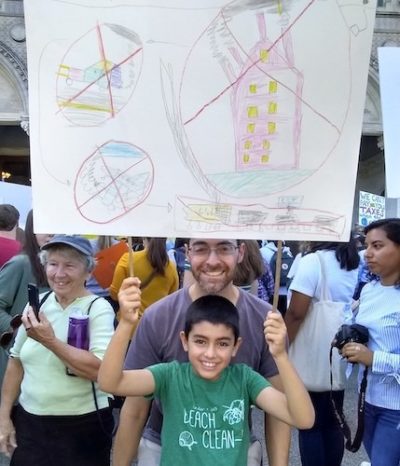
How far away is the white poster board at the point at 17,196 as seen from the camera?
202 inches

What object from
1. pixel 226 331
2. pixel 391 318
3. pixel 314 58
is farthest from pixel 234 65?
pixel 391 318

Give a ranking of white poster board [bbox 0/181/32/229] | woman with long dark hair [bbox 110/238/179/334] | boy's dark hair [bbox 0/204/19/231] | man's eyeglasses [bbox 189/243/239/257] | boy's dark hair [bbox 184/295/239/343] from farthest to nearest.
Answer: white poster board [bbox 0/181/32/229] < woman with long dark hair [bbox 110/238/179/334] < boy's dark hair [bbox 0/204/19/231] < man's eyeglasses [bbox 189/243/239/257] < boy's dark hair [bbox 184/295/239/343]

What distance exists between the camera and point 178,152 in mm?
1764

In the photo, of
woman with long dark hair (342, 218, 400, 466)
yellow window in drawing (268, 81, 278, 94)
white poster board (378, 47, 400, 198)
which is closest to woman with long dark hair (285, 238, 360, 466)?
woman with long dark hair (342, 218, 400, 466)

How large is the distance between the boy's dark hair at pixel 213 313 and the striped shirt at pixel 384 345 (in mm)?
821

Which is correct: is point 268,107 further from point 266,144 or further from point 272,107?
point 266,144

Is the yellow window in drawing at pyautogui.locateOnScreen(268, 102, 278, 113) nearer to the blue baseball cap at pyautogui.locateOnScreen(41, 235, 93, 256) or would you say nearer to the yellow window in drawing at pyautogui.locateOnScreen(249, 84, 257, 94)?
the yellow window in drawing at pyautogui.locateOnScreen(249, 84, 257, 94)

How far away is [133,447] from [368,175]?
14979mm

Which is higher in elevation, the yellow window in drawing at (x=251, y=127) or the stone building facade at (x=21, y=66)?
the stone building facade at (x=21, y=66)

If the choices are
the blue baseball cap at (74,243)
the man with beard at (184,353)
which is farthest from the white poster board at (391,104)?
the blue baseball cap at (74,243)

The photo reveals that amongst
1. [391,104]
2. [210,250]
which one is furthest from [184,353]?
[391,104]

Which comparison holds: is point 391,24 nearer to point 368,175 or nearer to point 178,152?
point 368,175

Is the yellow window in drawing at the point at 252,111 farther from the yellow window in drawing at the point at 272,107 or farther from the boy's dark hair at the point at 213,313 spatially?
the boy's dark hair at the point at 213,313

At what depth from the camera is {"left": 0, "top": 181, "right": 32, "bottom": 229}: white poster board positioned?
5129 mm
